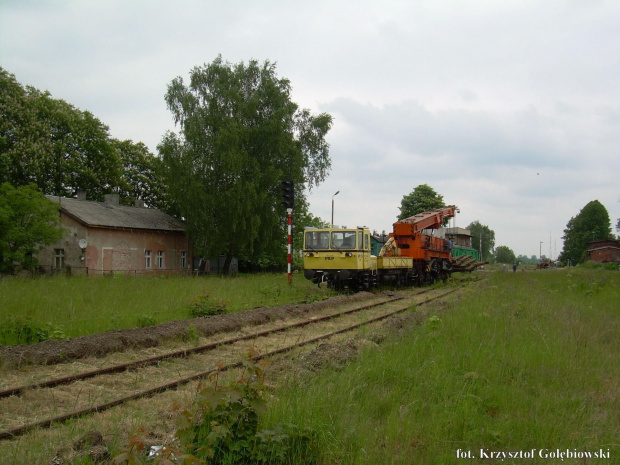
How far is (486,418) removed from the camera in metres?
5.22

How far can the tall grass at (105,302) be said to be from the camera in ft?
34.6

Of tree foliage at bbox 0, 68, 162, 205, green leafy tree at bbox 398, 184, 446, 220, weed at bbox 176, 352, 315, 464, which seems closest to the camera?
weed at bbox 176, 352, 315, 464

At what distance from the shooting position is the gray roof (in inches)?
1259

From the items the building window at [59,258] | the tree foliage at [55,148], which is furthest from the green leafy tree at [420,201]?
the building window at [59,258]

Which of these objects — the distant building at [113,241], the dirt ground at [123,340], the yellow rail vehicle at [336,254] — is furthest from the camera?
the distant building at [113,241]

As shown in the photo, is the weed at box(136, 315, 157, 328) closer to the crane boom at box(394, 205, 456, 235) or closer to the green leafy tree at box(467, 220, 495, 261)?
the crane boom at box(394, 205, 456, 235)

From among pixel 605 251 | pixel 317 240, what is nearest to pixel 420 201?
pixel 605 251

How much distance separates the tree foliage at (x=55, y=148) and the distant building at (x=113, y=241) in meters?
3.56

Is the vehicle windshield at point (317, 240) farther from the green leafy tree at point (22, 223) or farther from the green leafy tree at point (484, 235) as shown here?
the green leafy tree at point (484, 235)

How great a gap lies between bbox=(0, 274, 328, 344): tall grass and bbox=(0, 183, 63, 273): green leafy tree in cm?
1011

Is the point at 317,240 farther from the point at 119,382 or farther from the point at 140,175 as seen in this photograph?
the point at 140,175

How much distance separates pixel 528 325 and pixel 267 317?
5925 mm

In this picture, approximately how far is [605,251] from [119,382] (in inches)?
3187

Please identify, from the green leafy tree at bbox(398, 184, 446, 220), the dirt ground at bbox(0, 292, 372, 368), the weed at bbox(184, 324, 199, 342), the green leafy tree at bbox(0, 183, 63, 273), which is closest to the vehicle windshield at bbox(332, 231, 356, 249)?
the dirt ground at bbox(0, 292, 372, 368)
